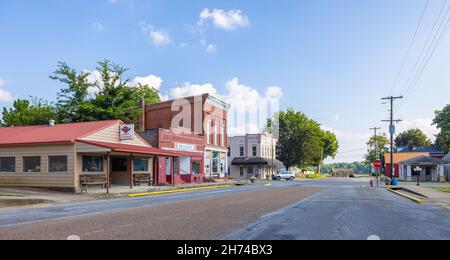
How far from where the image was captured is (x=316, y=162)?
104 m

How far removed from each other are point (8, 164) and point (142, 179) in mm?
9764

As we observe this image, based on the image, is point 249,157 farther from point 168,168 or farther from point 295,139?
point 168,168

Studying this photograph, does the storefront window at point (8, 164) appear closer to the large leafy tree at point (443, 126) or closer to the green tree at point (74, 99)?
the green tree at point (74, 99)

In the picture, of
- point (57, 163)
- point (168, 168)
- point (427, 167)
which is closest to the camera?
point (57, 163)

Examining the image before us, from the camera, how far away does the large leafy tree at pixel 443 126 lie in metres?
86.8

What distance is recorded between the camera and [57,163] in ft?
87.4

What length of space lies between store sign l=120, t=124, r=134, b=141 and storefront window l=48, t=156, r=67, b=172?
17.5 feet

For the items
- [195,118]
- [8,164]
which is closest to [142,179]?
[8,164]

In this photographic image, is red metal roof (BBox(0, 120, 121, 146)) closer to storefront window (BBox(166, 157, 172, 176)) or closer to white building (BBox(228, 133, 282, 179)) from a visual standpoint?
storefront window (BBox(166, 157, 172, 176))

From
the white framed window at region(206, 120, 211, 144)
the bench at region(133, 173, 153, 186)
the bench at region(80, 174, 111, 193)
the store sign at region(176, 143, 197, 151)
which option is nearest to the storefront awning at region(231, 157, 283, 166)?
the white framed window at region(206, 120, 211, 144)

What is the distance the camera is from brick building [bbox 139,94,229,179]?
48.1 meters

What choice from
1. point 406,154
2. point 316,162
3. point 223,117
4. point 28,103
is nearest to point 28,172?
point 223,117

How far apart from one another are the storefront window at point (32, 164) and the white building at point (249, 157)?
46224 millimetres
